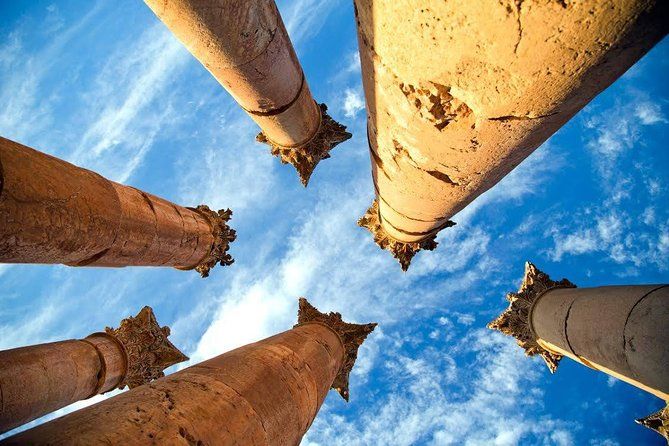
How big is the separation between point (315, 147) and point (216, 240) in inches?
139

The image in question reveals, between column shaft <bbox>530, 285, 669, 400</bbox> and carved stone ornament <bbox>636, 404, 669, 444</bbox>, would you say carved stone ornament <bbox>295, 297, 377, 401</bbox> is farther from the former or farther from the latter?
carved stone ornament <bbox>636, 404, 669, 444</bbox>

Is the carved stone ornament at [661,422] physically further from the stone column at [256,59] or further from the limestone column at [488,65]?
the stone column at [256,59]

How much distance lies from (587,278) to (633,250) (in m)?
3.34

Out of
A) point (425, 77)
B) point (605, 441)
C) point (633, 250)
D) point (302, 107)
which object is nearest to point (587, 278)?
point (633, 250)

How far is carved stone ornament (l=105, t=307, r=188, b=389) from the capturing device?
26.9 ft

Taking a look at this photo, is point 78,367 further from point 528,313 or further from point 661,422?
point 661,422

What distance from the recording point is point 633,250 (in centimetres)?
2461

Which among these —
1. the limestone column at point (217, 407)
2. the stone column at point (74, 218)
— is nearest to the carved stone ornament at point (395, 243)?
the limestone column at point (217, 407)

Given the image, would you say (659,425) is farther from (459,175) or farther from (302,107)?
(302,107)

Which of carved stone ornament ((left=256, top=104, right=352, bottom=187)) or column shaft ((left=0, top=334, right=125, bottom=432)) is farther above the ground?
carved stone ornament ((left=256, top=104, right=352, bottom=187))

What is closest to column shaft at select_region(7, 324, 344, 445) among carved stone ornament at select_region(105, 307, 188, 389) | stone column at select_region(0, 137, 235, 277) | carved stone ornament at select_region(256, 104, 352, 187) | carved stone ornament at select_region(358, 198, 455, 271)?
stone column at select_region(0, 137, 235, 277)

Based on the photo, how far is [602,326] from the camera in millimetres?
5543

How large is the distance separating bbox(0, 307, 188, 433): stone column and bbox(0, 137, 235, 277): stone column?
177 centimetres

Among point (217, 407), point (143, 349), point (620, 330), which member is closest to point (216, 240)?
point (143, 349)
